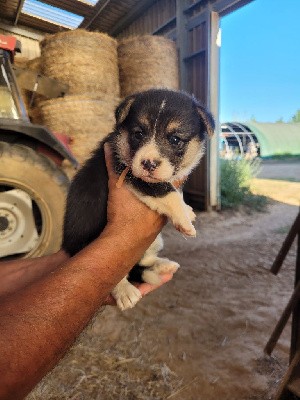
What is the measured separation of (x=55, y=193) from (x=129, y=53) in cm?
479

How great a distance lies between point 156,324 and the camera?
3.14 meters

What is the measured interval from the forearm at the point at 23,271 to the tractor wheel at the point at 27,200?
1431 mm

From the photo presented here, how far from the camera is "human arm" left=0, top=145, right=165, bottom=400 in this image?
893mm

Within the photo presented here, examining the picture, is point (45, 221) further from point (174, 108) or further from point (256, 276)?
point (256, 276)

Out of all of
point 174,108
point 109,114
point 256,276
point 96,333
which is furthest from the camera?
point 109,114

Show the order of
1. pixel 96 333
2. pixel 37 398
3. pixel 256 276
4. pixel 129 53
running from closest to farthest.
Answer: pixel 37 398, pixel 96 333, pixel 256 276, pixel 129 53

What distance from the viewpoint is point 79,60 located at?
649cm

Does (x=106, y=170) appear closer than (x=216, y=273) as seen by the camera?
Yes

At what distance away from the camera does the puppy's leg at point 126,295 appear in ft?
6.20

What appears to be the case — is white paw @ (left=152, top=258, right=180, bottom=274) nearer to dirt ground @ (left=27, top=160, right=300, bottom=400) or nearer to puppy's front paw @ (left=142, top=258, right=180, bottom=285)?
puppy's front paw @ (left=142, top=258, right=180, bottom=285)

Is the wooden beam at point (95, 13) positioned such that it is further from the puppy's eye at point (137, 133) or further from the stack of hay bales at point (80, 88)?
the puppy's eye at point (137, 133)

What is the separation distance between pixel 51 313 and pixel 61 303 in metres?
0.06

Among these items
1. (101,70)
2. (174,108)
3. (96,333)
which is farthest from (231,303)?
(101,70)

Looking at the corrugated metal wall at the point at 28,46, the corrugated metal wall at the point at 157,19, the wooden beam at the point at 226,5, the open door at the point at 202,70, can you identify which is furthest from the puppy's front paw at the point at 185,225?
the corrugated metal wall at the point at 28,46
